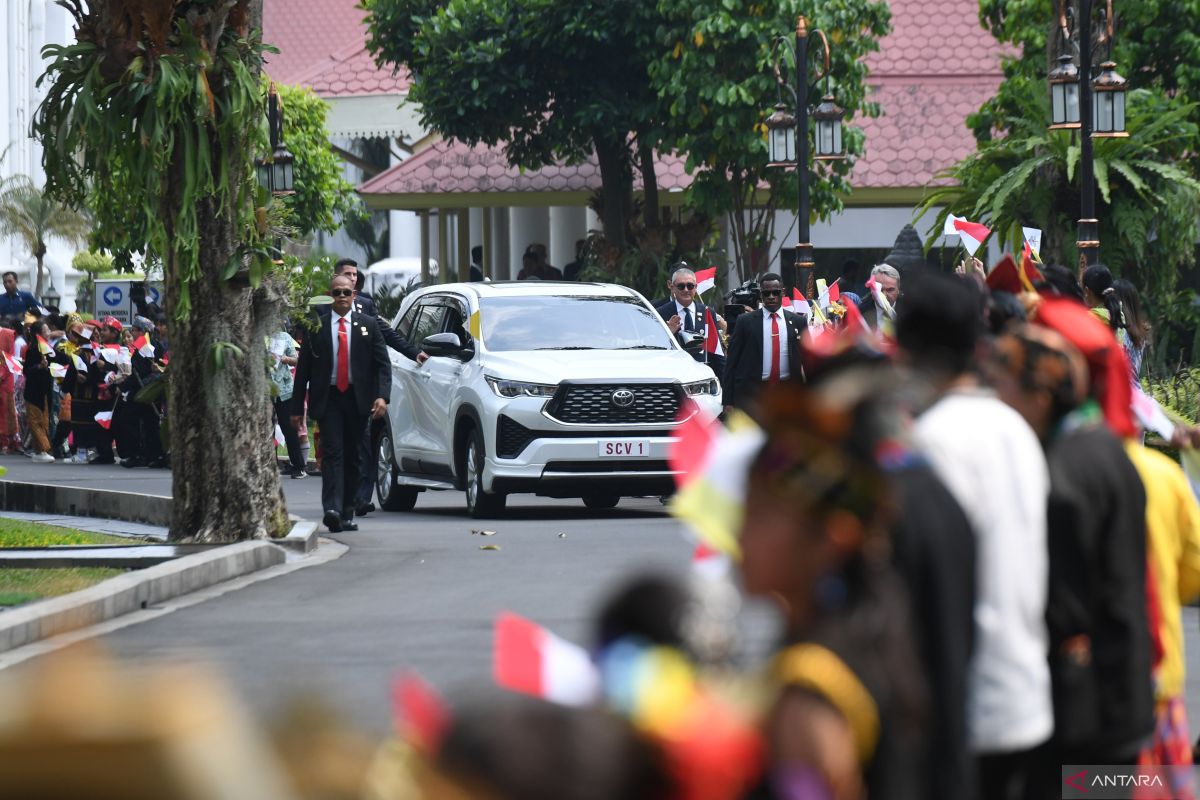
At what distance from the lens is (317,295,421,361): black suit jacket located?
54.5 feet

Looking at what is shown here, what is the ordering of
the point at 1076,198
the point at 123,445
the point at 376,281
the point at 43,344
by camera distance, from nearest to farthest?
the point at 1076,198 < the point at 123,445 < the point at 43,344 < the point at 376,281

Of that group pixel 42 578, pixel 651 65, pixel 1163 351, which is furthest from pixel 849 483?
pixel 651 65

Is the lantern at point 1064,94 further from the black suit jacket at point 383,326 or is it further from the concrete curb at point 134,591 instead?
the concrete curb at point 134,591

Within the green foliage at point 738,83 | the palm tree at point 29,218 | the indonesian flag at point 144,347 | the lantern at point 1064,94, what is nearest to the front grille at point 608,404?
the lantern at point 1064,94

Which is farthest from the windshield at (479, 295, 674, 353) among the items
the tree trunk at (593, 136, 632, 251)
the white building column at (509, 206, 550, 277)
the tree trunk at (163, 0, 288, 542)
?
the white building column at (509, 206, 550, 277)

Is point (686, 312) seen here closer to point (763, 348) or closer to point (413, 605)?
point (763, 348)

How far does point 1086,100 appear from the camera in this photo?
20141mm

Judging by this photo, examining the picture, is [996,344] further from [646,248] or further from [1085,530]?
[646,248]

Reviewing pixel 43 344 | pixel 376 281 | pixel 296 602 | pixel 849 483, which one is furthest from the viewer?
pixel 376 281

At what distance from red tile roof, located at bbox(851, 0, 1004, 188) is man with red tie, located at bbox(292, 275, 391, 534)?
83.2 ft

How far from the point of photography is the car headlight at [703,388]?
16984 mm

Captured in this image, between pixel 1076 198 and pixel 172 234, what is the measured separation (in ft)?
41.6

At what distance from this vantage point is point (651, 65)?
113 feet

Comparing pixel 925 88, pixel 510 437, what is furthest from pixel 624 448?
pixel 925 88
